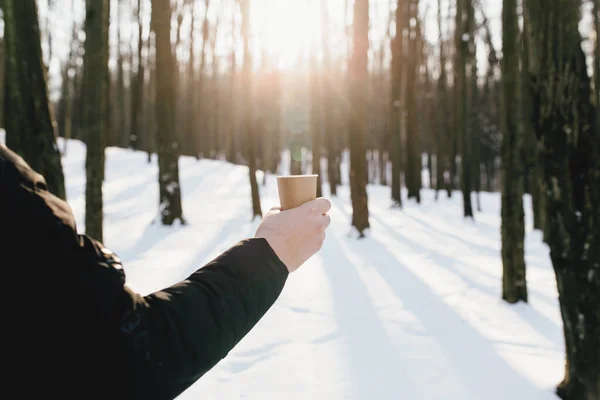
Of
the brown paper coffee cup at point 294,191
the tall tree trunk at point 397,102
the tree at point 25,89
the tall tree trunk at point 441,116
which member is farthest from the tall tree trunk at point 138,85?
the brown paper coffee cup at point 294,191

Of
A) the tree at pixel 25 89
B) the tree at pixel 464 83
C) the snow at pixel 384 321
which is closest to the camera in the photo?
the snow at pixel 384 321

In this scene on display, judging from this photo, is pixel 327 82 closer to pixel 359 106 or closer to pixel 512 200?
pixel 359 106

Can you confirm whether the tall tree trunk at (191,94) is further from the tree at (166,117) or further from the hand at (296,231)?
the hand at (296,231)

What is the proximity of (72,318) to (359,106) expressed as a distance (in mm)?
9163

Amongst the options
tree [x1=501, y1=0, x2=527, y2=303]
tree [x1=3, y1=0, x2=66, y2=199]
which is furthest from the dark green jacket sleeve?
tree [x1=501, y1=0, x2=527, y2=303]

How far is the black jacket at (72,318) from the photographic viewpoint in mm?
796

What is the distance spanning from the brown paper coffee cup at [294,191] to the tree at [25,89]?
4.36 metres

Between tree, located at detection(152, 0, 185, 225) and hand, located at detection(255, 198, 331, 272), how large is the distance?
31.6ft

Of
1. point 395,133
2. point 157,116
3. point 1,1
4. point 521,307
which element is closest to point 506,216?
point 521,307

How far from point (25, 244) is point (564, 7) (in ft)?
10.8

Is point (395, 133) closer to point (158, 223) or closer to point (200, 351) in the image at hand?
point (158, 223)

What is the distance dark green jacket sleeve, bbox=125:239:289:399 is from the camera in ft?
3.04

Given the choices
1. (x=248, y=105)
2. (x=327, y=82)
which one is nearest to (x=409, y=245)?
(x=248, y=105)

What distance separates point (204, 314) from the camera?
1016 millimetres
